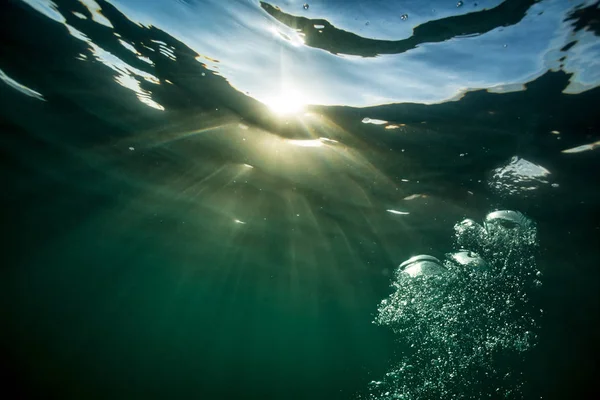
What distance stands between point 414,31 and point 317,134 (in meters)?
4.84

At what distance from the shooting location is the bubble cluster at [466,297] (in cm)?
1572

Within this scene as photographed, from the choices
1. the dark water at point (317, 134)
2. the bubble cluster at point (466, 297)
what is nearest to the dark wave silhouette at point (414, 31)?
the dark water at point (317, 134)

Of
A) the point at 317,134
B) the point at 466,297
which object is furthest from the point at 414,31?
the point at 466,297

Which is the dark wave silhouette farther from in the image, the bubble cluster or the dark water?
the bubble cluster

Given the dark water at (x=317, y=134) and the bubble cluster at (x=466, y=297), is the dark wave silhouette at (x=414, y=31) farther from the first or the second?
the bubble cluster at (x=466, y=297)

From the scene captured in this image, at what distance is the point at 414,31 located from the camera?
6.81 meters

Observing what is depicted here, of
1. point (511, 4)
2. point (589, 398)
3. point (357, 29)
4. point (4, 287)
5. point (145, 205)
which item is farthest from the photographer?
point (4, 287)

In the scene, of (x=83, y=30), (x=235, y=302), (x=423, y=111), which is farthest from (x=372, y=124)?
(x=235, y=302)

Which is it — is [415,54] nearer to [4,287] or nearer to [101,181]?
[101,181]

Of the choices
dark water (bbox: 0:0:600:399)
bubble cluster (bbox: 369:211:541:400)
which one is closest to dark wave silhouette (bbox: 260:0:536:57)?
dark water (bbox: 0:0:600:399)

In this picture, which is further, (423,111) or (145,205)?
(145,205)

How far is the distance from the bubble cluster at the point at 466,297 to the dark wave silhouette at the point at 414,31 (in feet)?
30.8

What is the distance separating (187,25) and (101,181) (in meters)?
18.5

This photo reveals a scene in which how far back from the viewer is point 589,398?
102 feet
